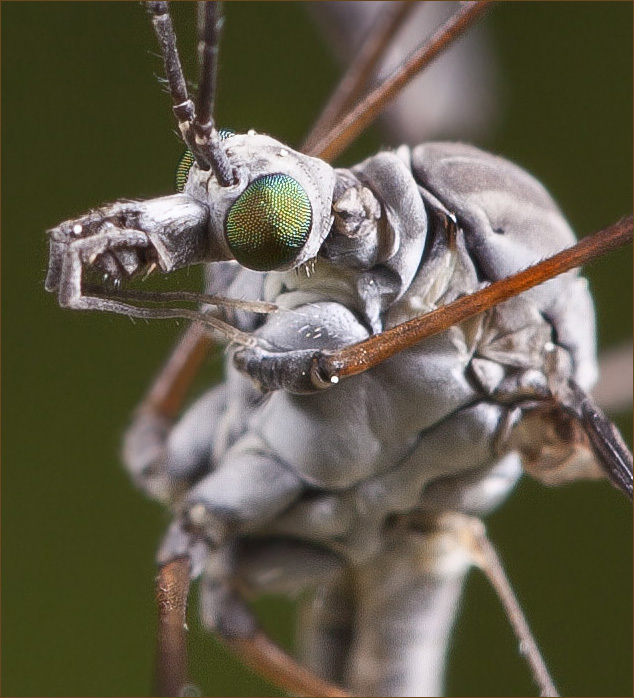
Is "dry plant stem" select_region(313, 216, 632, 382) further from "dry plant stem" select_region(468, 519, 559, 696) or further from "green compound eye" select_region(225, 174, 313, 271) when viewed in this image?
"dry plant stem" select_region(468, 519, 559, 696)

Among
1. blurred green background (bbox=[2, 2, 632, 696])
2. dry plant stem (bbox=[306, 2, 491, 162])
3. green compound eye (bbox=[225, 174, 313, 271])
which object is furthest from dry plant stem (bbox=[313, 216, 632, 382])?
blurred green background (bbox=[2, 2, 632, 696])

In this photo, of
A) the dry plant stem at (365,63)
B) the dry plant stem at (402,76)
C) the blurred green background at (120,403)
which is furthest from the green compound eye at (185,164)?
A: the blurred green background at (120,403)

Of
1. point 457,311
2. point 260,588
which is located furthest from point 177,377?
point 457,311

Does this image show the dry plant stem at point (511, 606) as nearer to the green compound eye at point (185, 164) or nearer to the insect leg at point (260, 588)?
the insect leg at point (260, 588)

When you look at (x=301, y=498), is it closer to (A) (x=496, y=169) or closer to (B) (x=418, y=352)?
(B) (x=418, y=352)

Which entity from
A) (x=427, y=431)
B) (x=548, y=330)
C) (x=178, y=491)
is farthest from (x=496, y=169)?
(x=178, y=491)
